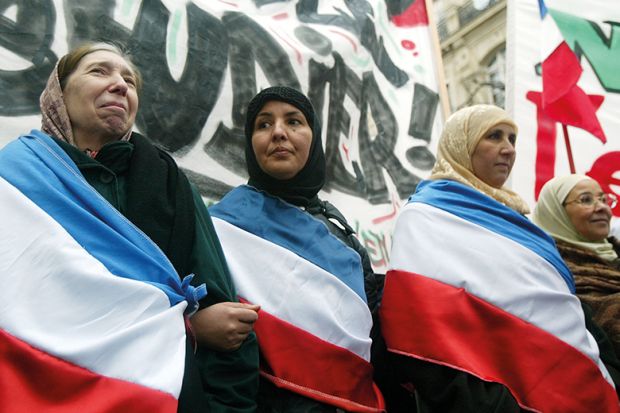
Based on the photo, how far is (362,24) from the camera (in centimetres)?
343

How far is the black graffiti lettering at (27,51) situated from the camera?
6.50 ft

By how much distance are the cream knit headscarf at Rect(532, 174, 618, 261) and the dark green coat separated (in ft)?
5.83

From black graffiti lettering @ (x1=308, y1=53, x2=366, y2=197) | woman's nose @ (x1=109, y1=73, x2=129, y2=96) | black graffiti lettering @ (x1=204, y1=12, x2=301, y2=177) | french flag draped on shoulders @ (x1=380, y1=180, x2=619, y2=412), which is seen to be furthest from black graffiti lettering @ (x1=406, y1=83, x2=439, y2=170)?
woman's nose @ (x1=109, y1=73, x2=129, y2=96)

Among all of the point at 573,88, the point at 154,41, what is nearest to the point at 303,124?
the point at 154,41

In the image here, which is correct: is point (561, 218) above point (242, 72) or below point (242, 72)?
below

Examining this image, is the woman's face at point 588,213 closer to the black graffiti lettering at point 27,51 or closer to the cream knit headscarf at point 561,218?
the cream knit headscarf at point 561,218

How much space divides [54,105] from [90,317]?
2.02 ft

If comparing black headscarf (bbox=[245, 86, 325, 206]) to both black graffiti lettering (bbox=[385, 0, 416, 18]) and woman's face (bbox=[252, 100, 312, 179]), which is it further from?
black graffiti lettering (bbox=[385, 0, 416, 18])

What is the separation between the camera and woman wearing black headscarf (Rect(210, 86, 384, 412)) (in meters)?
1.58

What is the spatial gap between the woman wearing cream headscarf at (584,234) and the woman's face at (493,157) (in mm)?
565

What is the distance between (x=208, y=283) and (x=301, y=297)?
0.31 metres

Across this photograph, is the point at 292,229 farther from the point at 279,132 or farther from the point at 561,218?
the point at 561,218

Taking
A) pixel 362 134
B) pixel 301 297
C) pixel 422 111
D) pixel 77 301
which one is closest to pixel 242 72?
pixel 362 134

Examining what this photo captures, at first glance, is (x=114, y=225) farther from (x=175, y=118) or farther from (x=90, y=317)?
(x=175, y=118)
